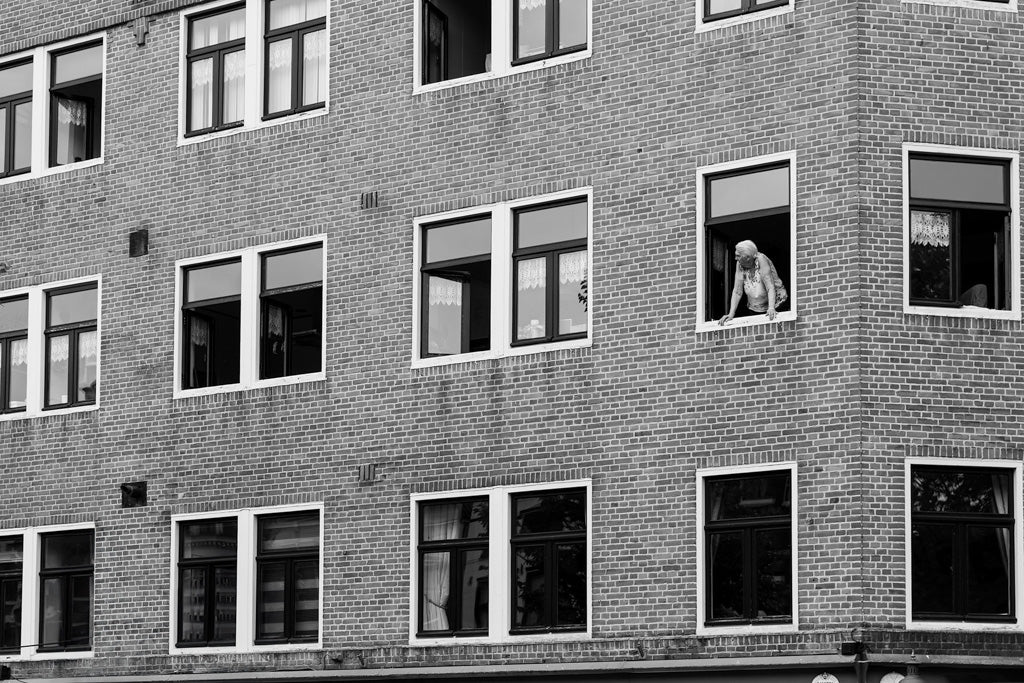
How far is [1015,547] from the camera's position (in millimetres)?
21141

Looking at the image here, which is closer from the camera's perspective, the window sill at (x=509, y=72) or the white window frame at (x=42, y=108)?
the window sill at (x=509, y=72)

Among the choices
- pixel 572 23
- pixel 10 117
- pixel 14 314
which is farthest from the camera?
pixel 10 117

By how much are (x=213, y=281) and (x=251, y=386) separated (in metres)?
1.62

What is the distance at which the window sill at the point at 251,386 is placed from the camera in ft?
82.6

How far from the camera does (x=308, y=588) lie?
25.0 metres

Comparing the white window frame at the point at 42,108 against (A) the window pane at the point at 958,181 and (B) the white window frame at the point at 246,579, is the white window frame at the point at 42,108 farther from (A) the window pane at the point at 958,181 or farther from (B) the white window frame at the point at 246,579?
(A) the window pane at the point at 958,181

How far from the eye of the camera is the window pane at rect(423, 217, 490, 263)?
24.1 metres

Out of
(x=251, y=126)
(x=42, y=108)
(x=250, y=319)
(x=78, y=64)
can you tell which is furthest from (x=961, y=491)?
(x=42, y=108)

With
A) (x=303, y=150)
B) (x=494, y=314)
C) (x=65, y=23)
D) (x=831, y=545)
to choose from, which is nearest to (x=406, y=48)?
(x=303, y=150)

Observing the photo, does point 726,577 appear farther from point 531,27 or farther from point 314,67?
point 314,67

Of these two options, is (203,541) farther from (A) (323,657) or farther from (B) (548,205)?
(B) (548,205)

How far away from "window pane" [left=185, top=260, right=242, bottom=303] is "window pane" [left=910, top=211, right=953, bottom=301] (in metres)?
8.74

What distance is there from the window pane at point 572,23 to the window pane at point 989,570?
702cm

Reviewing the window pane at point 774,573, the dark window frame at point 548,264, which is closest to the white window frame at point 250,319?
the dark window frame at point 548,264
